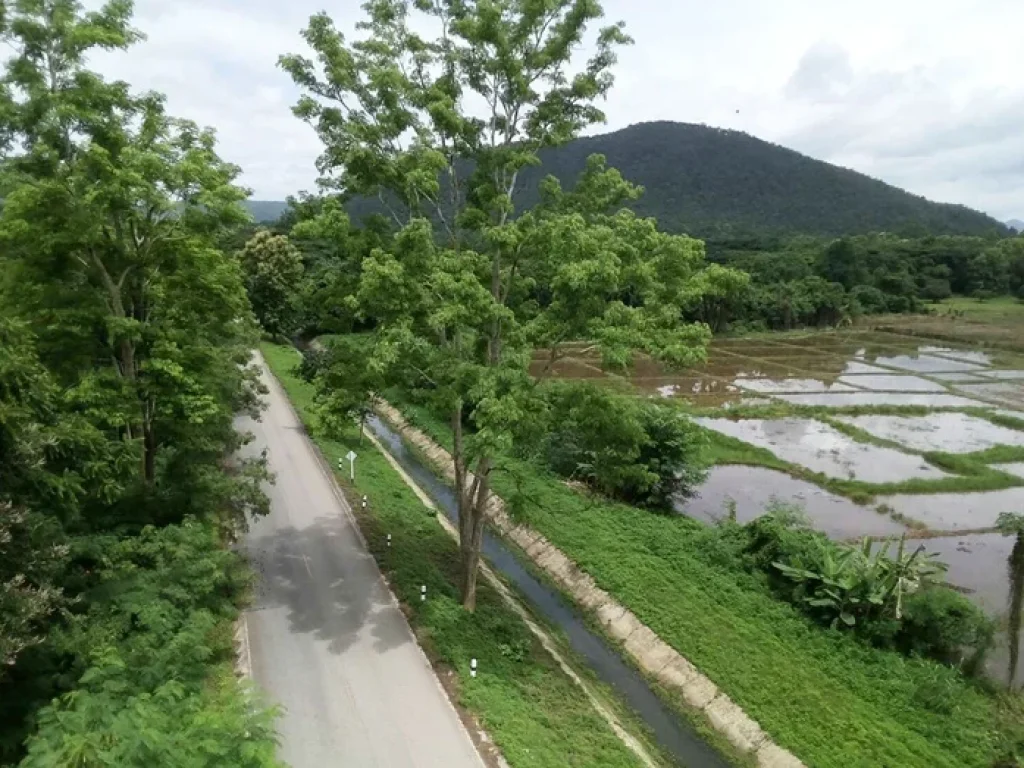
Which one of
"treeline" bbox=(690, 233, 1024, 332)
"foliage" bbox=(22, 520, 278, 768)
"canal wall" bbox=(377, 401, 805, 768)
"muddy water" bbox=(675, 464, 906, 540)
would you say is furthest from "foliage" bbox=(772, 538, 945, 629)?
"treeline" bbox=(690, 233, 1024, 332)

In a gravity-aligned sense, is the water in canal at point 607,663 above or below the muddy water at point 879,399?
below

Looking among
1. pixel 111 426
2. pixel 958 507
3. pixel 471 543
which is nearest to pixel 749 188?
pixel 958 507

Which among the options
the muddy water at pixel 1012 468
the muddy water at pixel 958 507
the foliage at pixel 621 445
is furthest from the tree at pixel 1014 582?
the foliage at pixel 621 445

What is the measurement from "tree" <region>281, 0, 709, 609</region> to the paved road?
3.66 metres

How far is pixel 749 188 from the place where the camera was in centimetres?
16288

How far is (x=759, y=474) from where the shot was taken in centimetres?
2528

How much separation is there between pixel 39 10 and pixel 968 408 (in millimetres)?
40510

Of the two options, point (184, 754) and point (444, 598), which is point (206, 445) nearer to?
point (444, 598)

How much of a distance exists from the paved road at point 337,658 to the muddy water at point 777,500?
10.5 m

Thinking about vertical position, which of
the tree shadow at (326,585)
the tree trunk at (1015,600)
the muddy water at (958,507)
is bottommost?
the tree trunk at (1015,600)

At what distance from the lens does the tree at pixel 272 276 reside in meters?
46.7

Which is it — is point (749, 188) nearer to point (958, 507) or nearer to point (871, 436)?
point (871, 436)

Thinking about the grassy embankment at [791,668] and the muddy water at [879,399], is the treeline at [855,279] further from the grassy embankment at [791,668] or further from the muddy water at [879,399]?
the grassy embankment at [791,668]

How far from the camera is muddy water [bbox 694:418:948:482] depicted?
84.2 ft
